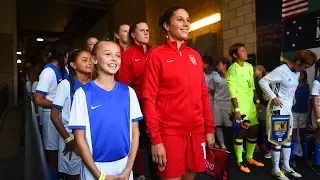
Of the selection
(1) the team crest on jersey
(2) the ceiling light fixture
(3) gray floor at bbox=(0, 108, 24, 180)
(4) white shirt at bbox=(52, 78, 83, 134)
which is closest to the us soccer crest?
(1) the team crest on jersey

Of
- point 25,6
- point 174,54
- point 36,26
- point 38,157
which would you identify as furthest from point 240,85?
point 36,26

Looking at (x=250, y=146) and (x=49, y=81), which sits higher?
(x=49, y=81)

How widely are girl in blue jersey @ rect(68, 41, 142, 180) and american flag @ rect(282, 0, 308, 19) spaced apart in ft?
12.9

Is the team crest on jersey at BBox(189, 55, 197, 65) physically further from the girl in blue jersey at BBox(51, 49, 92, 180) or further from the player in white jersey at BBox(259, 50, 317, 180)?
the player in white jersey at BBox(259, 50, 317, 180)

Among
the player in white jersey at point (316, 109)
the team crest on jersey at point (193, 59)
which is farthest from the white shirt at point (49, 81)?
the player in white jersey at point (316, 109)

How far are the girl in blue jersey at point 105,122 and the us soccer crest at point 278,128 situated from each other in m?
2.12

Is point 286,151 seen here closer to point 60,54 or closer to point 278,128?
point 278,128

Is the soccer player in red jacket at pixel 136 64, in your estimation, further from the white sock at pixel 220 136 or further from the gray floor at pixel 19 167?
the white sock at pixel 220 136

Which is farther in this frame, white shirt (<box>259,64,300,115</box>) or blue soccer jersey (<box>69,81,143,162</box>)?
white shirt (<box>259,64,300,115</box>)

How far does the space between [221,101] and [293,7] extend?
6.30 feet

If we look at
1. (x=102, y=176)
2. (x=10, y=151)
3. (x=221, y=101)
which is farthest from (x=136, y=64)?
(x=10, y=151)

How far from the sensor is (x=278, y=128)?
3.18 metres

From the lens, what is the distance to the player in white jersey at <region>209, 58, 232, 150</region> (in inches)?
185

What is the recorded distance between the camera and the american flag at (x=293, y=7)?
4.44 meters
